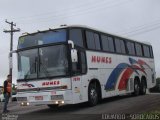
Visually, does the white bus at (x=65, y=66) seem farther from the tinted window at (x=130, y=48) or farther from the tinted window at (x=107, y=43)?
the tinted window at (x=130, y=48)

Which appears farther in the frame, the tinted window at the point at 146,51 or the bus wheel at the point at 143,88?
the tinted window at the point at 146,51

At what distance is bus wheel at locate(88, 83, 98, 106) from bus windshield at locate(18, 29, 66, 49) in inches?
114

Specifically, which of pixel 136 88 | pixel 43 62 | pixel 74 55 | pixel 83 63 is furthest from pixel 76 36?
pixel 136 88

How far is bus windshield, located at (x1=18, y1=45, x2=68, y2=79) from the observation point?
57.0 feet

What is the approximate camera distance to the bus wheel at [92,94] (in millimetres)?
19125

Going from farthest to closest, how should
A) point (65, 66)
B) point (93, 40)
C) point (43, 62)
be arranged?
point (93, 40), point (43, 62), point (65, 66)

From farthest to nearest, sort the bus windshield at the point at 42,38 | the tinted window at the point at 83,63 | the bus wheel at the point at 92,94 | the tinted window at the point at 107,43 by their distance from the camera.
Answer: the tinted window at the point at 107,43 → the bus wheel at the point at 92,94 → the tinted window at the point at 83,63 → the bus windshield at the point at 42,38

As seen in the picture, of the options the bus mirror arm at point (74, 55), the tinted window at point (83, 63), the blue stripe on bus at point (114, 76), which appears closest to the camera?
the bus mirror arm at point (74, 55)

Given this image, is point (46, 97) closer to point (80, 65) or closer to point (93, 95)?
point (80, 65)

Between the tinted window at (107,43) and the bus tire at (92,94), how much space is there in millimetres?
2366

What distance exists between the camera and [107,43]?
862 inches

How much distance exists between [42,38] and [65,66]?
1941mm

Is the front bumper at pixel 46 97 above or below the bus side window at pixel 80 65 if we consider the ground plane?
below

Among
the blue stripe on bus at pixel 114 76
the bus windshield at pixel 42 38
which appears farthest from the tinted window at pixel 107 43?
the bus windshield at pixel 42 38
